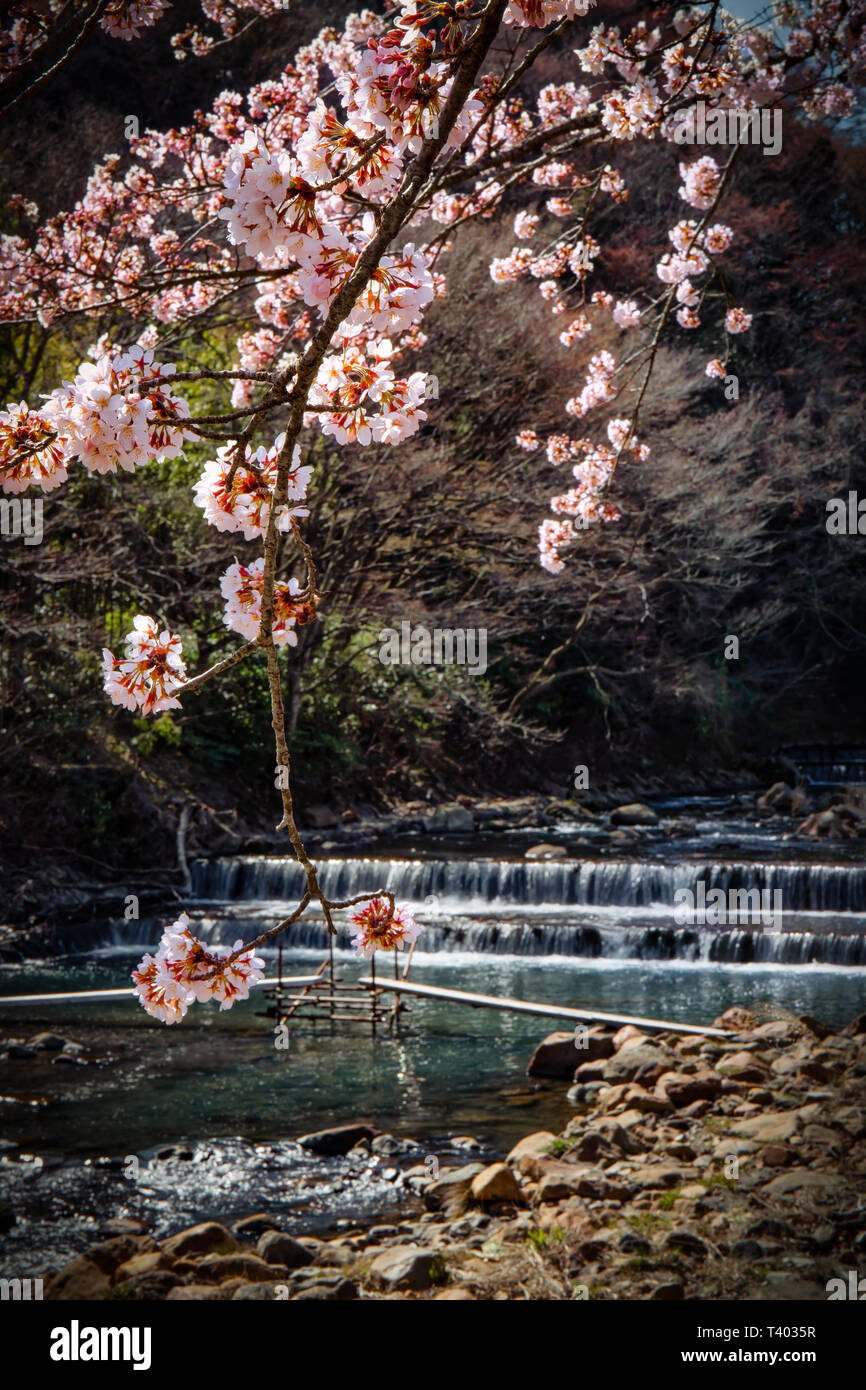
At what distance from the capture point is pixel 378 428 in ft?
6.88

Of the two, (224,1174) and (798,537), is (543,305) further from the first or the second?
(224,1174)

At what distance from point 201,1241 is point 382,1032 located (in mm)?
3327

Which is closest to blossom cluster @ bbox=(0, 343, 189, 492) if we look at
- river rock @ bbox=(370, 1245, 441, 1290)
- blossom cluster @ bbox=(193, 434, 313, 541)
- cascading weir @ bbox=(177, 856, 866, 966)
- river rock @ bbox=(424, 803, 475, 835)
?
blossom cluster @ bbox=(193, 434, 313, 541)

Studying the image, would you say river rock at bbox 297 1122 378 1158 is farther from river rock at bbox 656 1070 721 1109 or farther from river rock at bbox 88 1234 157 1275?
river rock at bbox 656 1070 721 1109

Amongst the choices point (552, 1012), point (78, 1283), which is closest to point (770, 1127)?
point (552, 1012)

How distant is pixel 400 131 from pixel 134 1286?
343cm

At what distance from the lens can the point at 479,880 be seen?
11.5 metres

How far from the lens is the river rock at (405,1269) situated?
372cm

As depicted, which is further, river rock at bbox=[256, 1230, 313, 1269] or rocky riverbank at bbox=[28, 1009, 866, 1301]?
river rock at bbox=[256, 1230, 313, 1269]

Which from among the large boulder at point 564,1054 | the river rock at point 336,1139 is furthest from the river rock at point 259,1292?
the large boulder at point 564,1054

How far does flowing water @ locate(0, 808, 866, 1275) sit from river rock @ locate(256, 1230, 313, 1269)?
1.68 ft

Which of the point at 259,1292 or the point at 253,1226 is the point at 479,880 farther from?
the point at 259,1292

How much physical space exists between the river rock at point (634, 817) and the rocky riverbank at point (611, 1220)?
8492mm

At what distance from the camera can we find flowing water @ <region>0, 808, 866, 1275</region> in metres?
5.19
